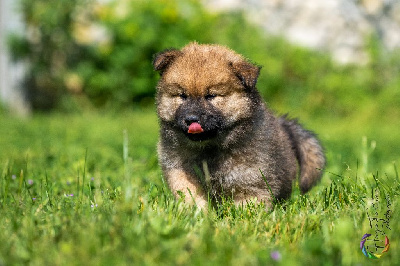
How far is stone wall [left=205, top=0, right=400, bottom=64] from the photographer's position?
11109 millimetres

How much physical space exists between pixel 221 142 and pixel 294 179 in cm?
76

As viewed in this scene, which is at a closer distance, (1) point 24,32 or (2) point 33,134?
(2) point 33,134

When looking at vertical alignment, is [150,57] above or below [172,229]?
above

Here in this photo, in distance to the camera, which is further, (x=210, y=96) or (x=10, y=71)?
(x=10, y=71)

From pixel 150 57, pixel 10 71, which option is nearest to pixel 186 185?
pixel 150 57

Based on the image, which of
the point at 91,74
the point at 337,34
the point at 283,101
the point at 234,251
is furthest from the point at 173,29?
the point at 234,251

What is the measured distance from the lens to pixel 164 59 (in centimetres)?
364

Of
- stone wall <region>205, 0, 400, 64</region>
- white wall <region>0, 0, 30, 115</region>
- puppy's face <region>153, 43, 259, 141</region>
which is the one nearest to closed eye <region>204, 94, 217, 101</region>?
puppy's face <region>153, 43, 259, 141</region>

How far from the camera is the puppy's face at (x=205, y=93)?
3352 millimetres

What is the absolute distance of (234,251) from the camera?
2.15m

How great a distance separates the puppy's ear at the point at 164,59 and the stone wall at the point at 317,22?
7.67m

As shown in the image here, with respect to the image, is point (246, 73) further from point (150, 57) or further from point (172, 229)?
point (150, 57)

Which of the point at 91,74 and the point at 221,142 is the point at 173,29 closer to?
the point at 91,74

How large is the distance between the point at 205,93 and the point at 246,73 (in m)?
0.29
